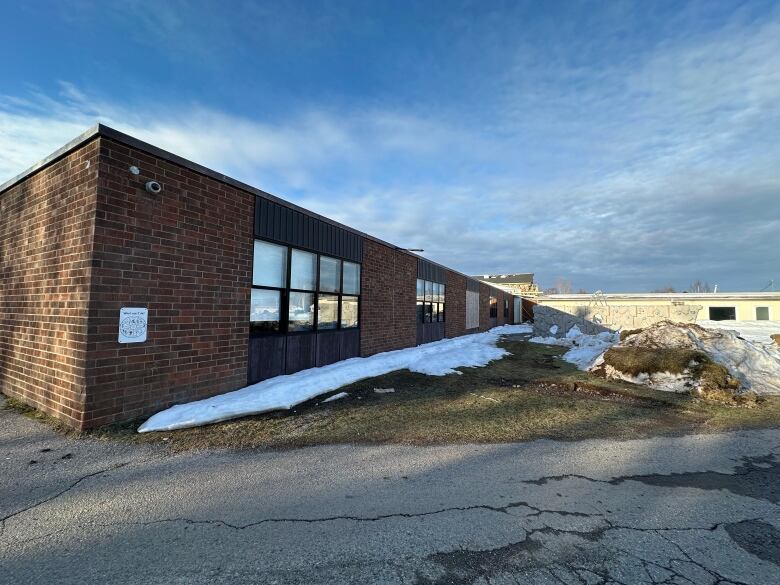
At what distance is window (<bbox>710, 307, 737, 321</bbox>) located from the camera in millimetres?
31734

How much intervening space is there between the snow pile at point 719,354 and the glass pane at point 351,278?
7.52 m

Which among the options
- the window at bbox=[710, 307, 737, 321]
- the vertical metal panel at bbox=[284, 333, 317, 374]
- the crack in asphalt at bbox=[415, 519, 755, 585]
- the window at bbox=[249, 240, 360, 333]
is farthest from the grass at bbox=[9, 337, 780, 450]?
the window at bbox=[710, 307, 737, 321]

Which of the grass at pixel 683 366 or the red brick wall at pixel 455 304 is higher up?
the red brick wall at pixel 455 304

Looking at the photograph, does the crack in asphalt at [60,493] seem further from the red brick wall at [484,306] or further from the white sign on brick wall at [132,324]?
the red brick wall at [484,306]

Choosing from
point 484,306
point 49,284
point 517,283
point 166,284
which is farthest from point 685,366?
point 517,283

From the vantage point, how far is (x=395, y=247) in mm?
14219

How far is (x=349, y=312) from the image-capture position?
11.4 metres

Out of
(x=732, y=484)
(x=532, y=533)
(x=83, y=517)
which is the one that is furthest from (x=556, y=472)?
(x=83, y=517)

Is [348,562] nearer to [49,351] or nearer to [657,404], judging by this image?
[49,351]

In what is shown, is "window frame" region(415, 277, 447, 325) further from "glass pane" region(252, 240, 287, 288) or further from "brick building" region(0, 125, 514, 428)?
Answer: "glass pane" region(252, 240, 287, 288)

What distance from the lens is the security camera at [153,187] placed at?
6055 millimetres

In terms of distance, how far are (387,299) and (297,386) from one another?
20.7 ft

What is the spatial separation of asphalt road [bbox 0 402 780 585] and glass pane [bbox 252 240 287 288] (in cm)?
404

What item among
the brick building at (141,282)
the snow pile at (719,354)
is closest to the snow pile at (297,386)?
the brick building at (141,282)
